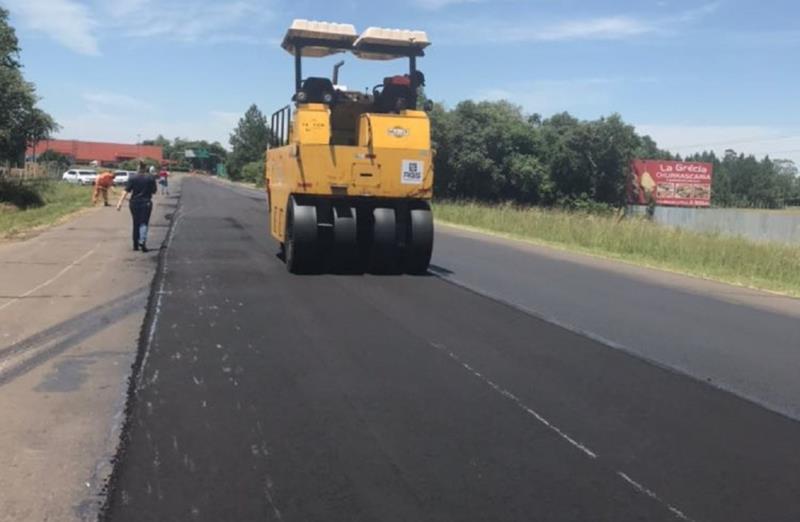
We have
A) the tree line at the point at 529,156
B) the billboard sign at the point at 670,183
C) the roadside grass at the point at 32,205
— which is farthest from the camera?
the billboard sign at the point at 670,183

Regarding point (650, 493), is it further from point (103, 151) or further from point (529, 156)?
point (103, 151)

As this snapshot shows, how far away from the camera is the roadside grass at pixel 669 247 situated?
1795cm

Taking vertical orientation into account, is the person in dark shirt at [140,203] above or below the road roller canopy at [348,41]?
below

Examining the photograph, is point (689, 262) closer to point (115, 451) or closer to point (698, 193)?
point (115, 451)

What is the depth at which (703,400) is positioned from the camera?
264 inches

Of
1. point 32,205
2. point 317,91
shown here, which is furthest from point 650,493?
point 32,205

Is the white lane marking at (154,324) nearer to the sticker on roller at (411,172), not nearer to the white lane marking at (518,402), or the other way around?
the white lane marking at (518,402)

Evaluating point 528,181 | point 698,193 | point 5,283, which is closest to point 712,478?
point 5,283

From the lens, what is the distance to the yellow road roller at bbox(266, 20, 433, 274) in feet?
43.6

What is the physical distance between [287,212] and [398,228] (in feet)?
6.26

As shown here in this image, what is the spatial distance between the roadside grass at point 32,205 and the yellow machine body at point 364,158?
A: 10.7m

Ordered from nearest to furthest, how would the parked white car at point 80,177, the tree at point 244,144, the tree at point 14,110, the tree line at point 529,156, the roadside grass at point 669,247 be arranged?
1. the roadside grass at point 669,247
2. the tree at point 14,110
3. the tree line at point 529,156
4. the parked white car at point 80,177
5. the tree at point 244,144

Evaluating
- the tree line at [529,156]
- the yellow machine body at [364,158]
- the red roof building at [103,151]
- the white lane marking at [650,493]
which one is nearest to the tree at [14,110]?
the tree line at [529,156]

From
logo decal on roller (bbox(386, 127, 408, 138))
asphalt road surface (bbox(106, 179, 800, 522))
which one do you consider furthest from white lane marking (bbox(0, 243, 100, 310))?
logo decal on roller (bbox(386, 127, 408, 138))
